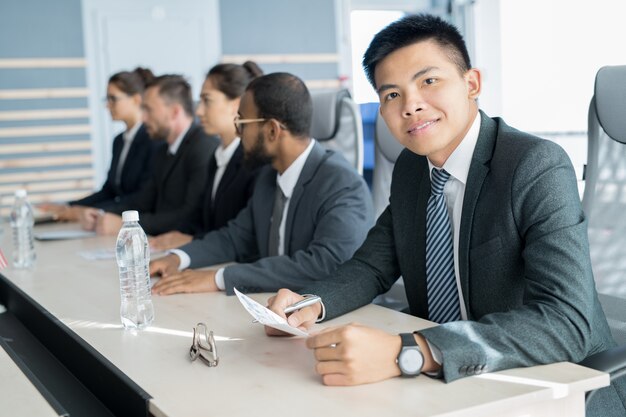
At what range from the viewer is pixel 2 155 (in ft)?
21.8

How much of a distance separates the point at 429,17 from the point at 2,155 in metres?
5.81

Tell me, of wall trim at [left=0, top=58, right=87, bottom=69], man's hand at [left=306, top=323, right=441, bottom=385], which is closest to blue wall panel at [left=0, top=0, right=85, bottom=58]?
wall trim at [left=0, top=58, right=87, bottom=69]

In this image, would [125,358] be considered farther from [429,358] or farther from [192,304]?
[429,358]

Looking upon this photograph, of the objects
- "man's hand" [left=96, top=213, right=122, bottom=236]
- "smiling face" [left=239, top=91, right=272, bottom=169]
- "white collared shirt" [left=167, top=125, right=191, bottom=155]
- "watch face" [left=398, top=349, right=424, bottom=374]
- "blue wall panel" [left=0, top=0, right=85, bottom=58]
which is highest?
"blue wall panel" [left=0, top=0, right=85, bottom=58]

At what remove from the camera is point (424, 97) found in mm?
1599

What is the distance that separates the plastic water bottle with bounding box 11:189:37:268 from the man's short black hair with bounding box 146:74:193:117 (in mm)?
1409

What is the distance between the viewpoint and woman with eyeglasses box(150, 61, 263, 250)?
3.07m

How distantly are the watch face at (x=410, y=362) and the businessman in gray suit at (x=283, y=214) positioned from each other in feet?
2.70

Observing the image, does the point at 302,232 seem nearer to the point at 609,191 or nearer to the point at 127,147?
the point at 609,191

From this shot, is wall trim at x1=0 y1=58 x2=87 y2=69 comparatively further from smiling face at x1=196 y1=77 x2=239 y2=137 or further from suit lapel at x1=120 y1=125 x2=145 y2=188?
smiling face at x1=196 y1=77 x2=239 y2=137

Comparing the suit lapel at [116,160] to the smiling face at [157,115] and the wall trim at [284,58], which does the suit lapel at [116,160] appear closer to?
the smiling face at [157,115]

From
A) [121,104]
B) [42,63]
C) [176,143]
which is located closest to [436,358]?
[176,143]

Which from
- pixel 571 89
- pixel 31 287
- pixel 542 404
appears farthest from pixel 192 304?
pixel 571 89

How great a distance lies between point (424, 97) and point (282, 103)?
3.14 ft
